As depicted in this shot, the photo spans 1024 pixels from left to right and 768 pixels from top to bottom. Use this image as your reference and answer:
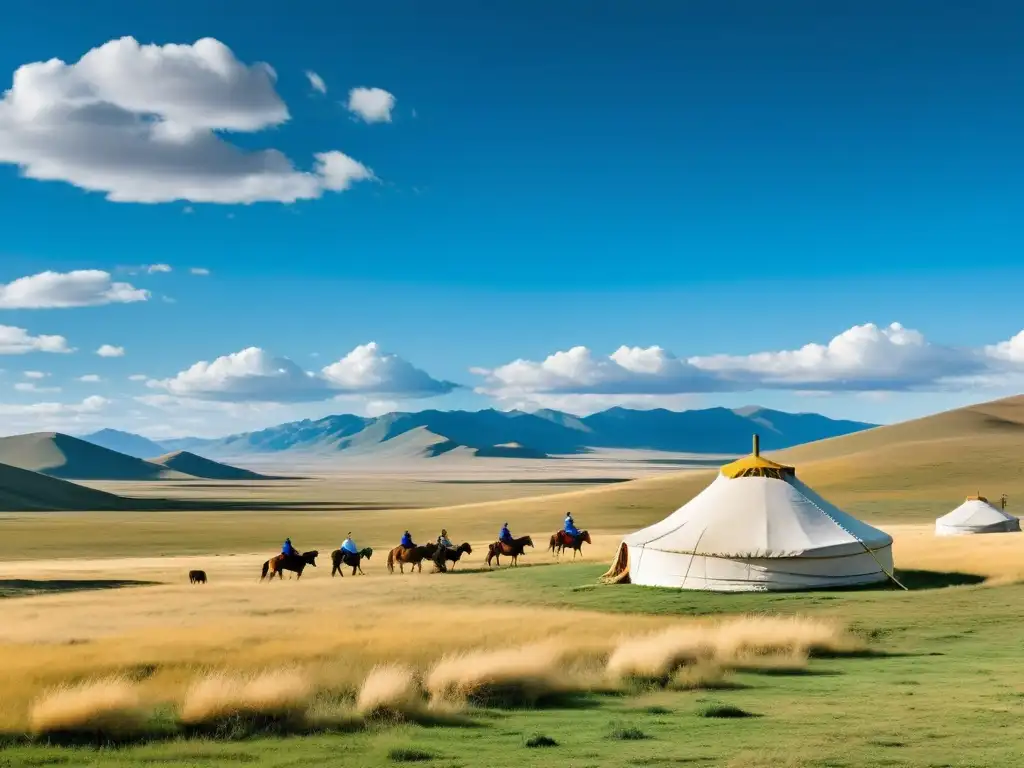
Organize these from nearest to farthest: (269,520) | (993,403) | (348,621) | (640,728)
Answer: (640,728)
(348,621)
(269,520)
(993,403)

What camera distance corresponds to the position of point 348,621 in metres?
24.2

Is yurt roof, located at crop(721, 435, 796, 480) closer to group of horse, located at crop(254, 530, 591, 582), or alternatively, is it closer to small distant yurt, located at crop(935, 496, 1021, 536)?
group of horse, located at crop(254, 530, 591, 582)

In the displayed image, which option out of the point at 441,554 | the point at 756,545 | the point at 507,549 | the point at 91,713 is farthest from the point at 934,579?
the point at 91,713

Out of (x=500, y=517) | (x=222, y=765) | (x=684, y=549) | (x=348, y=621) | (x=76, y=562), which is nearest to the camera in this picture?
(x=222, y=765)

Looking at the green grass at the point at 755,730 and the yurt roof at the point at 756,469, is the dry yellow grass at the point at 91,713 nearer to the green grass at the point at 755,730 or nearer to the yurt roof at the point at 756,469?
the green grass at the point at 755,730

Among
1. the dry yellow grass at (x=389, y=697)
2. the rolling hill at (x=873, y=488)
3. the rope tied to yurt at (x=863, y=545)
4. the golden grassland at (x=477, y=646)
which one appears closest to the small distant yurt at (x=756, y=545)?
the rope tied to yurt at (x=863, y=545)

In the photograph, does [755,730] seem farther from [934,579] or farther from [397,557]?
[397,557]

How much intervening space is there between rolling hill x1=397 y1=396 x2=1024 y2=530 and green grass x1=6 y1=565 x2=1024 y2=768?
5566cm

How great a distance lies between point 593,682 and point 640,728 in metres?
3.15

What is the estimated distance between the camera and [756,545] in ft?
101

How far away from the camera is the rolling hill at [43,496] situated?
108162 mm

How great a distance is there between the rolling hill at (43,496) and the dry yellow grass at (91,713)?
3900 inches

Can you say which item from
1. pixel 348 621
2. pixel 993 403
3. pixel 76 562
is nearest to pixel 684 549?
pixel 348 621

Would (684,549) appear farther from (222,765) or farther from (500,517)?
(500,517)
